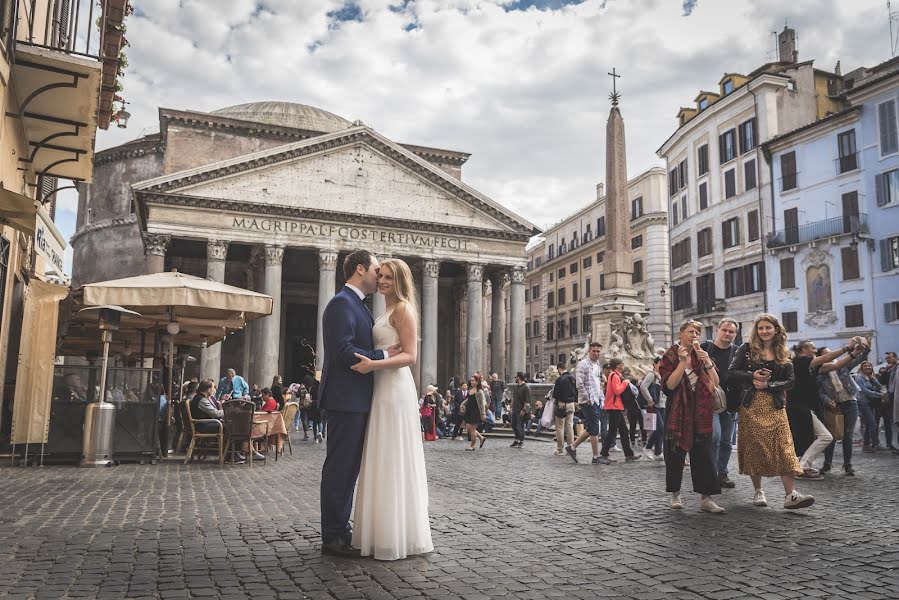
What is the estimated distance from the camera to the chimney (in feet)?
107

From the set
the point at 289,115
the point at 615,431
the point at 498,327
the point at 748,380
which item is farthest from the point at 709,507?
the point at 289,115

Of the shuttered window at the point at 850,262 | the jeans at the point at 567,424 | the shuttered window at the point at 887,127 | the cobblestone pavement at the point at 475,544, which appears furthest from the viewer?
the shuttered window at the point at 850,262

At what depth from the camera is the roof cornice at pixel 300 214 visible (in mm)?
27953

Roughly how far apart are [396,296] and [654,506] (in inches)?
130

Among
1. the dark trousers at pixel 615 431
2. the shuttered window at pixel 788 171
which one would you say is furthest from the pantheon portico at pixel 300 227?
the dark trousers at pixel 615 431

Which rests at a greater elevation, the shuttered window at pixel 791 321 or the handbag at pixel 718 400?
the shuttered window at pixel 791 321

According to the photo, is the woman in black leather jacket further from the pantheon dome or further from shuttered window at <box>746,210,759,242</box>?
the pantheon dome

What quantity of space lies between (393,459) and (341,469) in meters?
0.34

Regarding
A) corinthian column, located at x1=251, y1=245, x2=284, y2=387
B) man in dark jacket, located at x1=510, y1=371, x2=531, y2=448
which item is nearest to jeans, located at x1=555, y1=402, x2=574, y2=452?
man in dark jacket, located at x1=510, y1=371, x2=531, y2=448

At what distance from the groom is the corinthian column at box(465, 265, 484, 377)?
27.5m

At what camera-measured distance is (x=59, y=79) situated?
9.10 m

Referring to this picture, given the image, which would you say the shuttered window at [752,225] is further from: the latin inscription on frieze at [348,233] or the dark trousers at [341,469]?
the dark trousers at [341,469]

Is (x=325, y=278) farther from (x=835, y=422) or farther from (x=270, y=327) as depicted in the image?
(x=835, y=422)

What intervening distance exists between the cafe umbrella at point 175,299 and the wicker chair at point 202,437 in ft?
3.12
